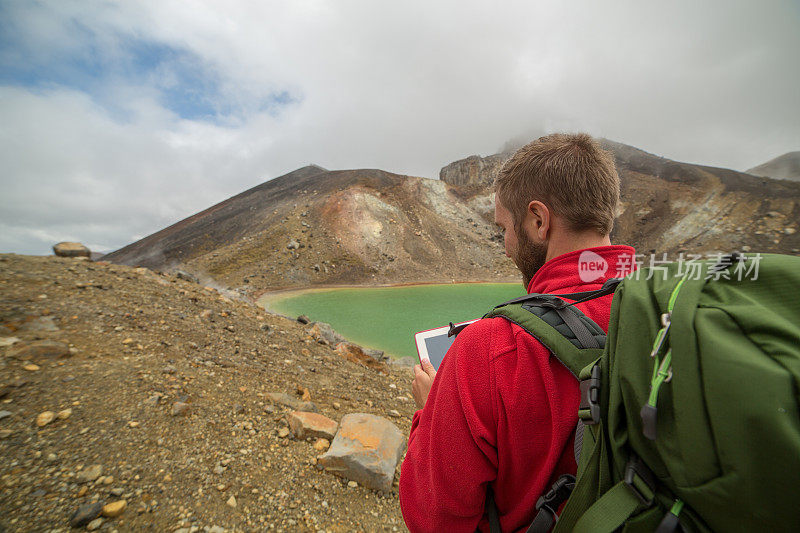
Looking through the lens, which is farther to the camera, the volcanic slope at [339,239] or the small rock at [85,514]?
the volcanic slope at [339,239]

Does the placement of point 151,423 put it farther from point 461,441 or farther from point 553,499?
point 553,499

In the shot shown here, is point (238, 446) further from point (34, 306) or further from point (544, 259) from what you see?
point (34, 306)

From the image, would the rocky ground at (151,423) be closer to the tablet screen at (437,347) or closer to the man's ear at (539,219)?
the tablet screen at (437,347)

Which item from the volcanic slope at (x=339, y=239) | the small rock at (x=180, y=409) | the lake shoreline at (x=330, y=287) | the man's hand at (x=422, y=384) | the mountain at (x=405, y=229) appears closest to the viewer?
the man's hand at (x=422, y=384)

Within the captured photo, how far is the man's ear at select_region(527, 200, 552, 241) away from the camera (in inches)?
62.0

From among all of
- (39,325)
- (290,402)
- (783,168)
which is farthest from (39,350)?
(783,168)

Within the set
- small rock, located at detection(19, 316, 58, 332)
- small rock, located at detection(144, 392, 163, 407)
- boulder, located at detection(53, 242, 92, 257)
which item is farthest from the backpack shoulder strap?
boulder, located at detection(53, 242, 92, 257)

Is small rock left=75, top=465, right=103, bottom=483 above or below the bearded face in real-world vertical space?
below

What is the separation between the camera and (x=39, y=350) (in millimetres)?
3719

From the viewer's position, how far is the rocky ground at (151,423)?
8.29 feet

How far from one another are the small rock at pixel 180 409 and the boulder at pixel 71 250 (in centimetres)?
725

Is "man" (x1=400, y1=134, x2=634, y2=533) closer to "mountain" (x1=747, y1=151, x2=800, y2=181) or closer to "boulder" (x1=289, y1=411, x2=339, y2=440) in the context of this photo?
"boulder" (x1=289, y1=411, x2=339, y2=440)

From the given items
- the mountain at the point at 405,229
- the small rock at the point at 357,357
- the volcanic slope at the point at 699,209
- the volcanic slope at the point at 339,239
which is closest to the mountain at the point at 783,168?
the volcanic slope at the point at 699,209

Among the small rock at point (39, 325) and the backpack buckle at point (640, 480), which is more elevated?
the small rock at point (39, 325)
